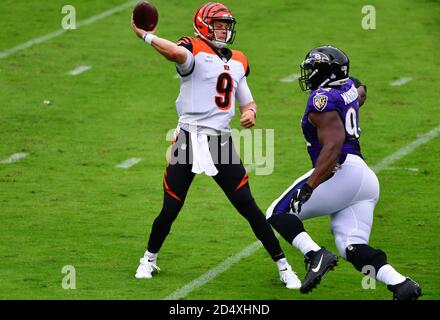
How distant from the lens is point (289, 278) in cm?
897

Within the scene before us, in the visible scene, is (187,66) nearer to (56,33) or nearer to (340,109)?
(340,109)

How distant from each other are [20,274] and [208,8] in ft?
7.94

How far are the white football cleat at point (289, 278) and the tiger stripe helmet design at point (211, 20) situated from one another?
1724 millimetres

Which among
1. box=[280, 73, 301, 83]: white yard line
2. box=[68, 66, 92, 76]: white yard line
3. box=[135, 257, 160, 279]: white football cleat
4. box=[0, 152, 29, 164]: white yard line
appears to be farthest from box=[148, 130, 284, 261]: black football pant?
box=[68, 66, 92, 76]: white yard line

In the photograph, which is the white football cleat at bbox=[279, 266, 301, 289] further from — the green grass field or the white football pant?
the white football pant

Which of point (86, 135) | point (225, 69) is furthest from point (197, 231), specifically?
point (86, 135)

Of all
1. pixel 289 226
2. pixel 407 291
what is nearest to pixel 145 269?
pixel 289 226

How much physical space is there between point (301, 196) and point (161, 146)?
5464 millimetres

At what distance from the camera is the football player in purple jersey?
8.08 m

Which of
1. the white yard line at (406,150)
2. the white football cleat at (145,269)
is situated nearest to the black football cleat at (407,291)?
the white football cleat at (145,269)

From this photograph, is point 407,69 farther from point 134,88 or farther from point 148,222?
point 148,222

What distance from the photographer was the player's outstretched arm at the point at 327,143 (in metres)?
8.07

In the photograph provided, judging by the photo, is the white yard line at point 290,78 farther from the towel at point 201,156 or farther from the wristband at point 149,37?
the wristband at point 149,37

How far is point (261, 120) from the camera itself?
14.3 meters
